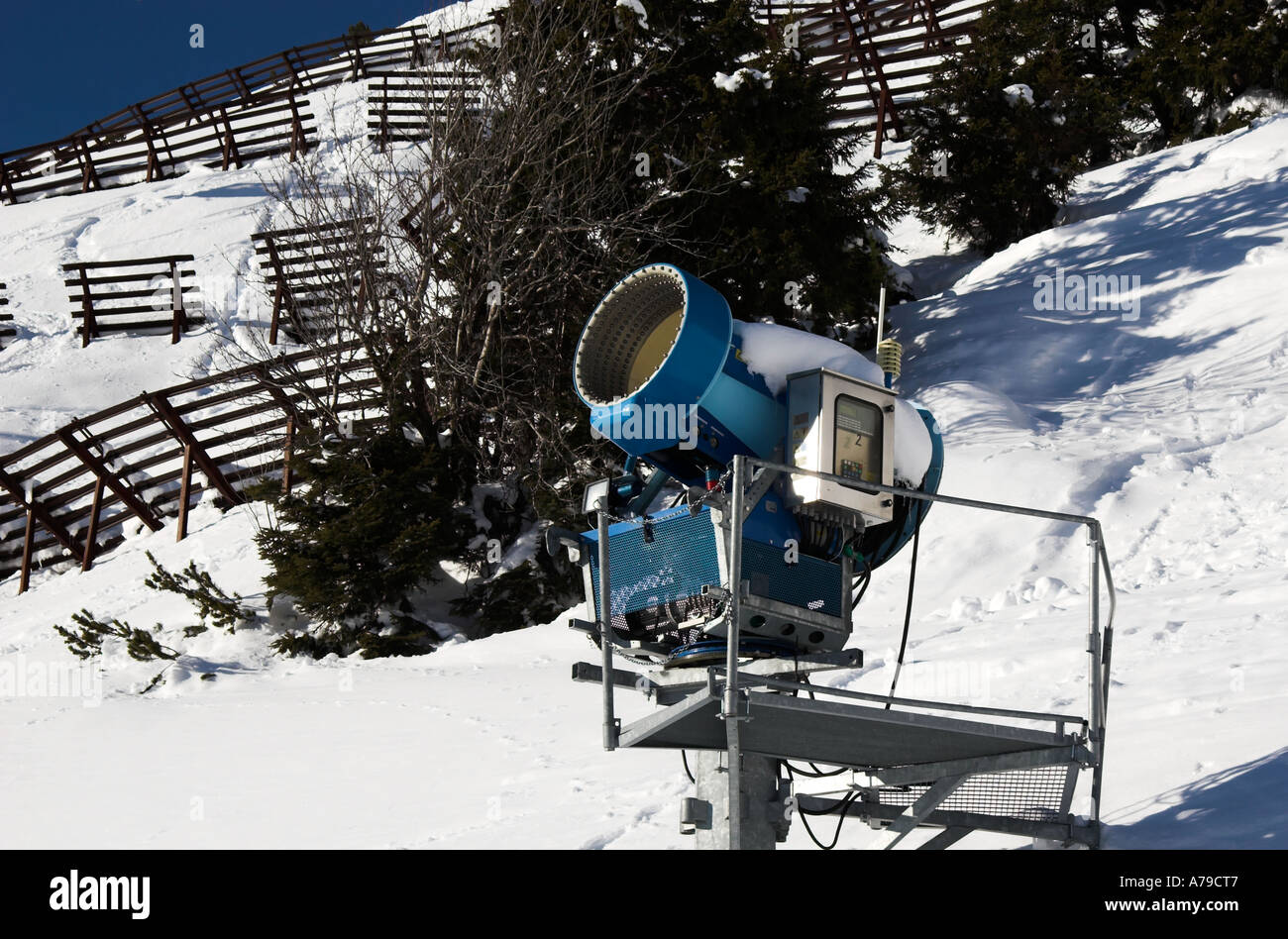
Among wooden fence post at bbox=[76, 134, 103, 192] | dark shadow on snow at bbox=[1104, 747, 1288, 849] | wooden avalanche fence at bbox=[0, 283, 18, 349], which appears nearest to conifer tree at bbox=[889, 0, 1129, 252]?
dark shadow on snow at bbox=[1104, 747, 1288, 849]

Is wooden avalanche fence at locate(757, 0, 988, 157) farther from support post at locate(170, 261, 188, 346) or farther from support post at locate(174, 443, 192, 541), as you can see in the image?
support post at locate(174, 443, 192, 541)

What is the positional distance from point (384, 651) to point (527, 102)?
22.3 feet

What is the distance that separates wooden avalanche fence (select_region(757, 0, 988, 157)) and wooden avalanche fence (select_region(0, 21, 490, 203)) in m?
11.4

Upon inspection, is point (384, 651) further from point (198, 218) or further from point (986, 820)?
point (198, 218)

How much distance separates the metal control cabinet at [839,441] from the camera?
4.98 metres

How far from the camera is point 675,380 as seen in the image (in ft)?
16.7

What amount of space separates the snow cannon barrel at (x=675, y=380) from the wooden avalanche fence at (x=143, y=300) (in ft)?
71.9

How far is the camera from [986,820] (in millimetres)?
5379

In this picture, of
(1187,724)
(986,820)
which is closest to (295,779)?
(986,820)
